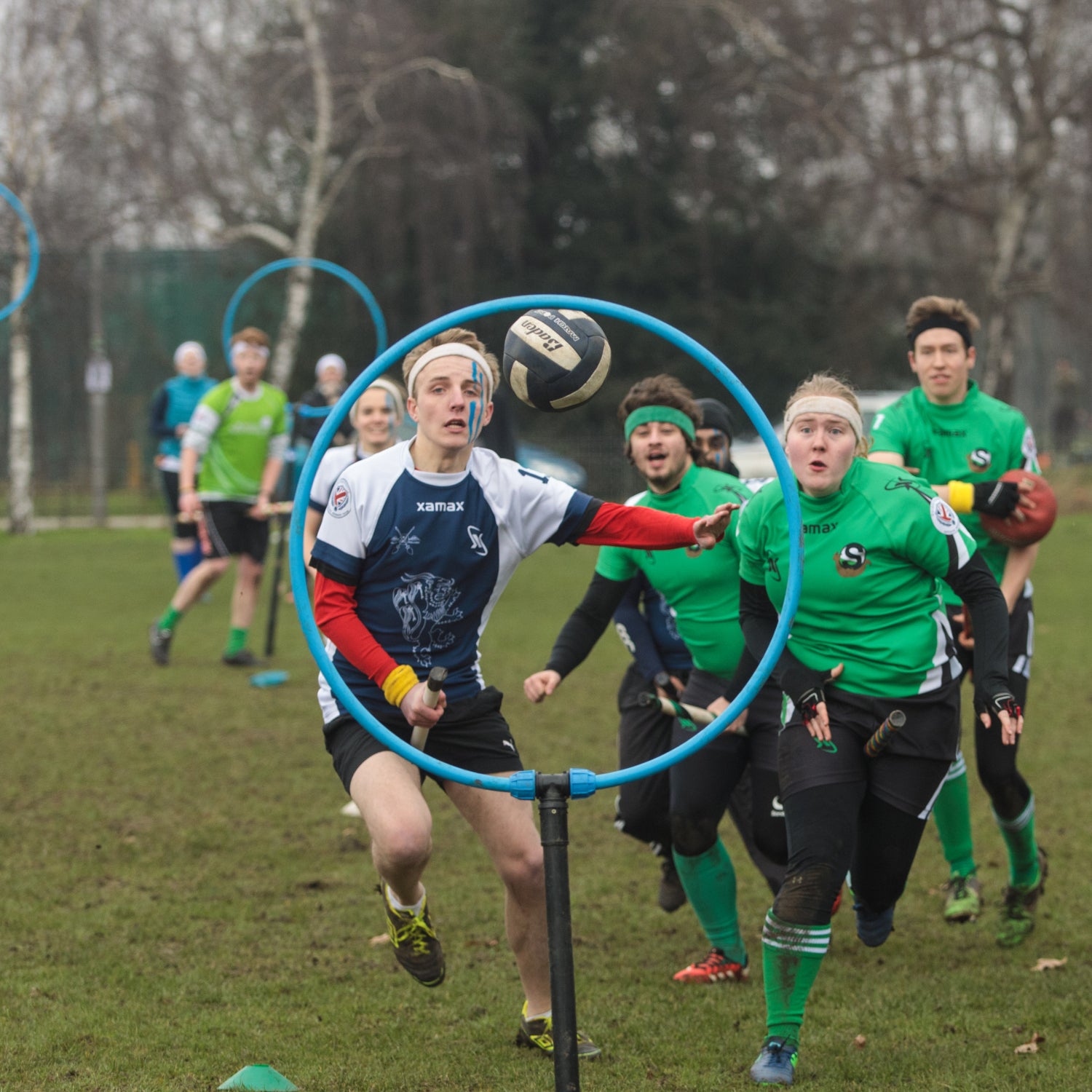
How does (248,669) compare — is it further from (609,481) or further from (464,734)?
(609,481)

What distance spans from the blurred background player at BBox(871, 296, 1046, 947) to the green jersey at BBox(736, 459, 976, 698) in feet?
3.88

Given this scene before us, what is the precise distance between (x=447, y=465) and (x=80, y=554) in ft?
62.3

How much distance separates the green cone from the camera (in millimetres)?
4273

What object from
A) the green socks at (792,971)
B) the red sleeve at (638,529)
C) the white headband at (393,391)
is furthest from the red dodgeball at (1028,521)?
the white headband at (393,391)

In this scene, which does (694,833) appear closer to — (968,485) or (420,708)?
(420,708)

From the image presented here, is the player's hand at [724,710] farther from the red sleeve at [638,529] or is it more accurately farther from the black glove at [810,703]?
the red sleeve at [638,529]

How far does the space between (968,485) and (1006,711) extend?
167cm

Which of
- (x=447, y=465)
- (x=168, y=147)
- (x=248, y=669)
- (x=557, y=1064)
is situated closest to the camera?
(x=557, y=1064)

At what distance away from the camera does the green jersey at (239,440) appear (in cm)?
1158

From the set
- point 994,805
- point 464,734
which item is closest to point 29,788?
point 464,734

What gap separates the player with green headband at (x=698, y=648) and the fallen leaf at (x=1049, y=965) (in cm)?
102

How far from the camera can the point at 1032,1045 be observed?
4672 millimetres

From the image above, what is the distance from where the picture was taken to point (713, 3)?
27.1m

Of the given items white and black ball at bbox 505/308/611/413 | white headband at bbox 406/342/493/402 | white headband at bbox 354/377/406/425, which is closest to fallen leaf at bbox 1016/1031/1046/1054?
white and black ball at bbox 505/308/611/413
